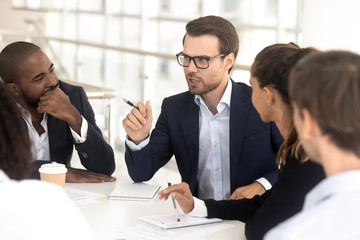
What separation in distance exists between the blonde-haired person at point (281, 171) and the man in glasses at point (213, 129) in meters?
0.50

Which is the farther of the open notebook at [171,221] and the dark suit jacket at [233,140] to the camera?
the dark suit jacket at [233,140]

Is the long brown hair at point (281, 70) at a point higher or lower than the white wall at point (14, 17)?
higher

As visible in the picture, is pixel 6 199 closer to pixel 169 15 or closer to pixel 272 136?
pixel 272 136

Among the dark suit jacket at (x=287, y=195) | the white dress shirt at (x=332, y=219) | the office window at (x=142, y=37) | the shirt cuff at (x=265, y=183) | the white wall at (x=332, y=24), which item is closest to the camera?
the white dress shirt at (x=332, y=219)

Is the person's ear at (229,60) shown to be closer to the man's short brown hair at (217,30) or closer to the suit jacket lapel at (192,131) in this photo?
the man's short brown hair at (217,30)

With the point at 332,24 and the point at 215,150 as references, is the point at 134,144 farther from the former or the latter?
the point at 332,24

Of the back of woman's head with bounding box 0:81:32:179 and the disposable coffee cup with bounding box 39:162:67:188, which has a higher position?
the back of woman's head with bounding box 0:81:32:179

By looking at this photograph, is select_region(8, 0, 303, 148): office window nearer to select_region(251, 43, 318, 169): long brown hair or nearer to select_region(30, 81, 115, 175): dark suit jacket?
select_region(30, 81, 115, 175): dark suit jacket

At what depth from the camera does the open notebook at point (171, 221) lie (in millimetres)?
1720

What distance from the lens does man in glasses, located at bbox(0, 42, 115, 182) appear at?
2.36 metres

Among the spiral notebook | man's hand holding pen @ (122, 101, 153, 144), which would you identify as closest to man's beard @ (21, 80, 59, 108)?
man's hand holding pen @ (122, 101, 153, 144)

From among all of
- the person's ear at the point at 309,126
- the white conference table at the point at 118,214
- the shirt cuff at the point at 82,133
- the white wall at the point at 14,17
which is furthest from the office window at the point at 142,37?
the person's ear at the point at 309,126

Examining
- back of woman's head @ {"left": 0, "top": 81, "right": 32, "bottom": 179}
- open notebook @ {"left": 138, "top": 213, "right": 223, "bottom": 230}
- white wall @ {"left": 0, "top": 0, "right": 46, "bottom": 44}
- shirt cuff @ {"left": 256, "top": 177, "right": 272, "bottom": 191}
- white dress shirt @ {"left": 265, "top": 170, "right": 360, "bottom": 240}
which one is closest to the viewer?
white dress shirt @ {"left": 265, "top": 170, "right": 360, "bottom": 240}

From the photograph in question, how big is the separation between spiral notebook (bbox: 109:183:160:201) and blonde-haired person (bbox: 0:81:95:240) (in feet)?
2.81
